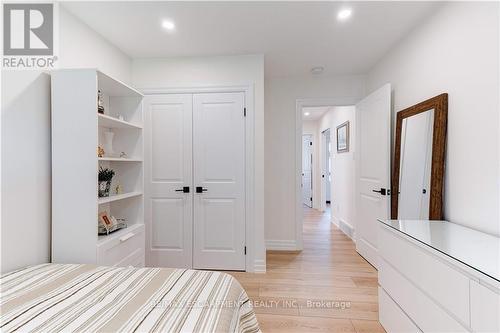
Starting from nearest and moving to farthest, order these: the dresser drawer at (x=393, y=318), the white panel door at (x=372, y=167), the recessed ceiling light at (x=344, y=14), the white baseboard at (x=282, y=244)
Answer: the dresser drawer at (x=393, y=318) → the recessed ceiling light at (x=344, y=14) → the white panel door at (x=372, y=167) → the white baseboard at (x=282, y=244)

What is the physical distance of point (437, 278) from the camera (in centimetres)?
123

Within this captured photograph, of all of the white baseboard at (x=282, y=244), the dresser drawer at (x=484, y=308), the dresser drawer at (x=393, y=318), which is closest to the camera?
the dresser drawer at (x=484, y=308)

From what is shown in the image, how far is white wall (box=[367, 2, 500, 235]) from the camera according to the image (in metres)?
1.47

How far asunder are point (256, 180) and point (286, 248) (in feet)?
4.28

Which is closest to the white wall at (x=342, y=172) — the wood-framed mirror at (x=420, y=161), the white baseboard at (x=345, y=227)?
the white baseboard at (x=345, y=227)

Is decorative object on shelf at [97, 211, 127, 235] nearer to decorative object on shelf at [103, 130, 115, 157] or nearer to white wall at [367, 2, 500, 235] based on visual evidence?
decorative object on shelf at [103, 130, 115, 157]

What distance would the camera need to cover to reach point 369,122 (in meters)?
2.98

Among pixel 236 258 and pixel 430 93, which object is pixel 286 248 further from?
pixel 430 93

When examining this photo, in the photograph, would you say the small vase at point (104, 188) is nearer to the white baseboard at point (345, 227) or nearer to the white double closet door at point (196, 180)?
the white double closet door at point (196, 180)

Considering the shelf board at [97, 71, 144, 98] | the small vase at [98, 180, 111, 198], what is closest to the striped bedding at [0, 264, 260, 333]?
the small vase at [98, 180, 111, 198]

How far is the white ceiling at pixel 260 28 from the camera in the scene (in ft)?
6.34

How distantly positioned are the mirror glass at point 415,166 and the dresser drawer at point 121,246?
2.44m

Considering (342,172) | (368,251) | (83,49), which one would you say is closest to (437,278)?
(368,251)

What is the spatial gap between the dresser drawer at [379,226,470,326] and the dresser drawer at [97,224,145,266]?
198 cm
